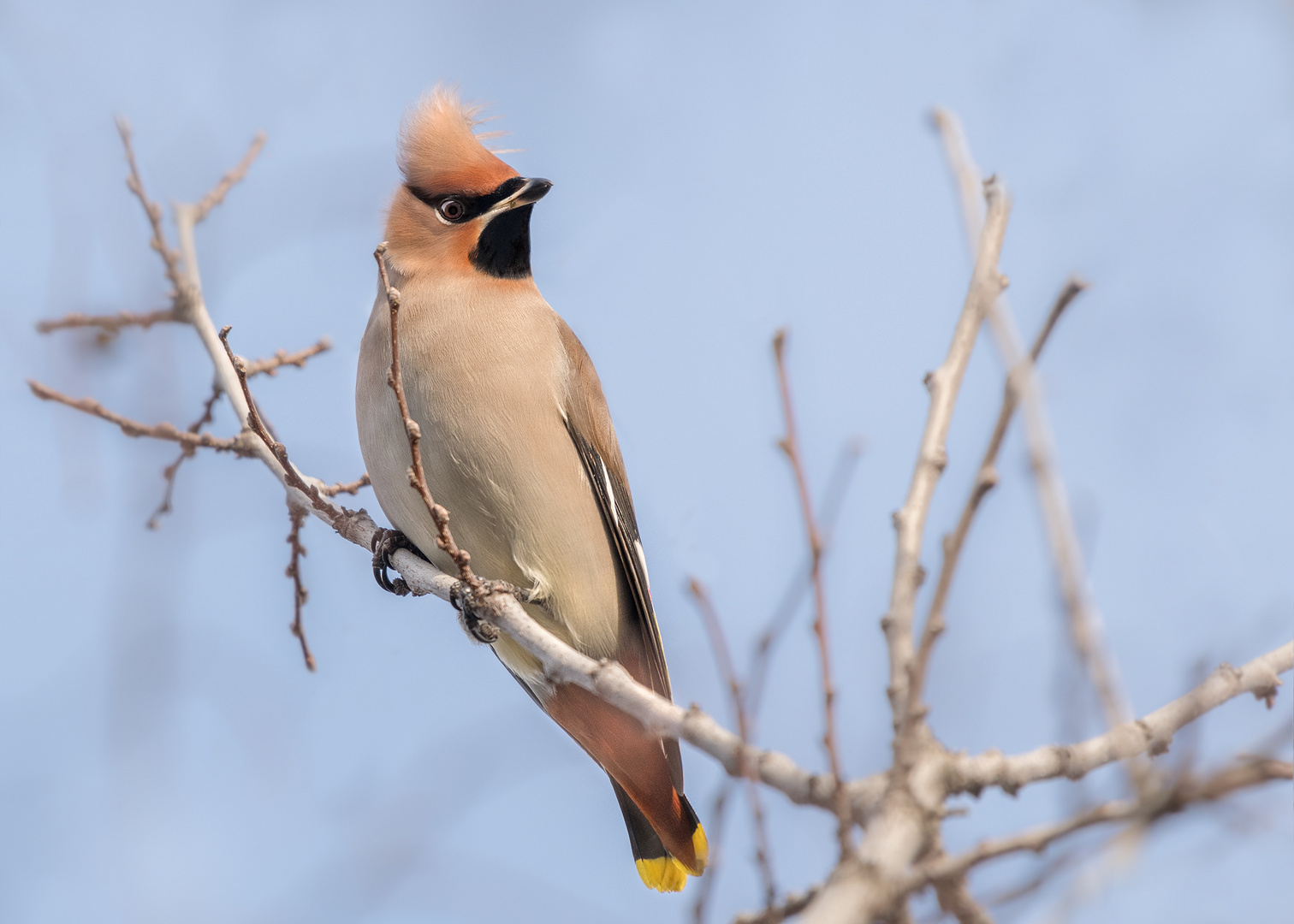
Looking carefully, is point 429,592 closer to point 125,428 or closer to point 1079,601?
point 125,428

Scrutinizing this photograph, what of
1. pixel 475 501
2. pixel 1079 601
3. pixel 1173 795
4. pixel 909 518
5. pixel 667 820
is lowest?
pixel 1173 795

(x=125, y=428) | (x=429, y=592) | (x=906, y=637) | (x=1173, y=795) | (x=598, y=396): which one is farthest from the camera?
(x=598, y=396)

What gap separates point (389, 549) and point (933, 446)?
2452 mm

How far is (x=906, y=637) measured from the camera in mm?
1956

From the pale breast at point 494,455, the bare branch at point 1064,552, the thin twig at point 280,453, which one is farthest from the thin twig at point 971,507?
the pale breast at point 494,455

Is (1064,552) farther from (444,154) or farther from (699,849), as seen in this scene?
(444,154)

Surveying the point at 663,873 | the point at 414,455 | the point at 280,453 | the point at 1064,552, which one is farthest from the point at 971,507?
the point at 663,873

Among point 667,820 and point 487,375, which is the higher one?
point 487,375

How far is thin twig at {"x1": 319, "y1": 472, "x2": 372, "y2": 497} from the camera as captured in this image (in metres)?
4.36

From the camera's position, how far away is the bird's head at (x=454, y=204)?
186 inches

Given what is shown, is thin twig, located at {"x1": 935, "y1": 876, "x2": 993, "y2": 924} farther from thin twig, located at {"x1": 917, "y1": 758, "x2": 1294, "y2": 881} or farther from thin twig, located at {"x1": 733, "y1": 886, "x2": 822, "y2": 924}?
thin twig, located at {"x1": 733, "y1": 886, "x2": 822, "y2": 924}

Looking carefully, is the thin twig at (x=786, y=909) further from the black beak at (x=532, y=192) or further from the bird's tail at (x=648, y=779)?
the black beak at (x=532, y=192)

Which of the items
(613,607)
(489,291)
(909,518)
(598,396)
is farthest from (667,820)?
(909,518)

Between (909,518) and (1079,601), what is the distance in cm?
51
